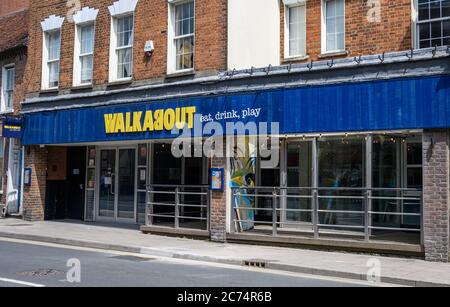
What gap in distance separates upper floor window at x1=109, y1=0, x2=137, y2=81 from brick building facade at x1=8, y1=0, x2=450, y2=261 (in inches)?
2.1

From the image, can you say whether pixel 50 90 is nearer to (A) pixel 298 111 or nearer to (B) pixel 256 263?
(A) pixel 298 111

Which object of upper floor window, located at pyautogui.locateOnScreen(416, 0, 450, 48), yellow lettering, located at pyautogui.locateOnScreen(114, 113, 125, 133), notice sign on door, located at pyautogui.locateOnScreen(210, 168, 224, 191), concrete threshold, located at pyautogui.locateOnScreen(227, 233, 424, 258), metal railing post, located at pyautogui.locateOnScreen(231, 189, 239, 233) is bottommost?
concrete threshold, located at pyautogui.locateOnScreen(227, 233, 424, 258)

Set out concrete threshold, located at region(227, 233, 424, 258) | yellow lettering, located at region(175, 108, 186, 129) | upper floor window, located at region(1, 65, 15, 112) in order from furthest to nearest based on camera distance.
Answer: upper floor window, located at region(1, 65, 15, 112)
yellow lettering, located at region(175, 108, 186, 129)
concrete threshold, located at region(227, 233, 424, 258)

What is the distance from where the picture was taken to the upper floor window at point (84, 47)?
62.8ft

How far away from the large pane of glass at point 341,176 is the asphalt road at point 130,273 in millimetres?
4471

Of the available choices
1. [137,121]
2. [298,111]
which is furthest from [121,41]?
[298,111]

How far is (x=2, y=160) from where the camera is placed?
22406 millimetres

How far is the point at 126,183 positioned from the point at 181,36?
6134mm

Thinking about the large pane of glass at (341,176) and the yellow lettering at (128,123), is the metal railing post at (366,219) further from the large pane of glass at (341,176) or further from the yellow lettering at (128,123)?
the yellow lettering at (128,123)

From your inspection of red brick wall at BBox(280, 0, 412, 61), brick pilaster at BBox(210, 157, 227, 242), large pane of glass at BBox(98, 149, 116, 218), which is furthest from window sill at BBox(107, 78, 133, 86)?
red brick wall at BBox(280, 0, 412, 61)

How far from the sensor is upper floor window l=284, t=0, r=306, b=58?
52.2 feet

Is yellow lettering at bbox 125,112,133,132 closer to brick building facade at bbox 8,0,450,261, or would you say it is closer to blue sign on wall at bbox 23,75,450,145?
blue sign on wall at bbox 23,75,450,145

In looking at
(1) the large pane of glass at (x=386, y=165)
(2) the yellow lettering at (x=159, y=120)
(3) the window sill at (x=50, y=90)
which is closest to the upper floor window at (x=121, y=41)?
(2) the yellow lettering at (x=159, y=120)

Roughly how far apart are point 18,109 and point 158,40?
7.77 m
